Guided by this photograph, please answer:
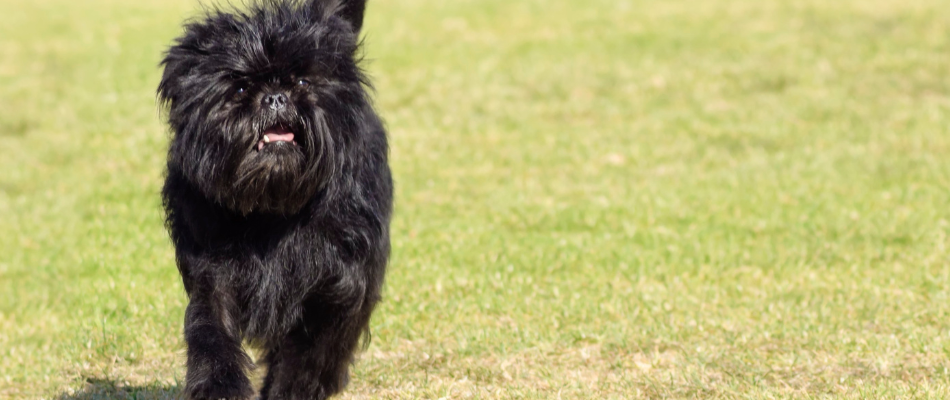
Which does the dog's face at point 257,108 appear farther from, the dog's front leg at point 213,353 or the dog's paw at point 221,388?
the dog's paw at point 221,388

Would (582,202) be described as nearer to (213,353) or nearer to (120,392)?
(120,392)

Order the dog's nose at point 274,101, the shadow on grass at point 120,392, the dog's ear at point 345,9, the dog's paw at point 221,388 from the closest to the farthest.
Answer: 1. the dog's paw at point 221,388
2. the dog's nose at point 274,101
3. the dog's ear at point 345,9
4. the shadow on grass at point 120,392

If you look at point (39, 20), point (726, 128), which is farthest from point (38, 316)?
point (39, 20)

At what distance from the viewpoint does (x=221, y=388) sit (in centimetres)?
443

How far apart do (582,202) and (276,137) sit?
6.73 metres

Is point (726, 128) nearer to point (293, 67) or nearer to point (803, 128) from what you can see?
point (803, 128)

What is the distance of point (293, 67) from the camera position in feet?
15.6

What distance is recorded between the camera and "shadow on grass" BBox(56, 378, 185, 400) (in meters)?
5.97

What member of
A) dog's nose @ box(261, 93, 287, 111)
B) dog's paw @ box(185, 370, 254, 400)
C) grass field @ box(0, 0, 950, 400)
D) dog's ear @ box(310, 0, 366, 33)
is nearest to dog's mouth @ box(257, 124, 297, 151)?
dog's nose @ box(261, 93, 287, 111)

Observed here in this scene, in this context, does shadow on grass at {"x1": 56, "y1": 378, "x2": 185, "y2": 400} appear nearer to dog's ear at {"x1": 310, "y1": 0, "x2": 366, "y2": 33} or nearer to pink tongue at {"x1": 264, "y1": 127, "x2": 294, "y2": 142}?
pink tongue at {"x1": 264, "y1": 127, "x2": 294, "y2": 142}

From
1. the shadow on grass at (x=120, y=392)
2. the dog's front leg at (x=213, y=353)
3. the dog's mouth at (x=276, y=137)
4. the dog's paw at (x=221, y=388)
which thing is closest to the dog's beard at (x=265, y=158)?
the dog's mouth at (x=276, y=137)

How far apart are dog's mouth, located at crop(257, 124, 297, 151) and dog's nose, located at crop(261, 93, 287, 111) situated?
0.34ft

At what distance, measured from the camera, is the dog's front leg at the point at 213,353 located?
14.6 feet

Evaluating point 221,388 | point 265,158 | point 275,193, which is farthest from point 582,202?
point 221,388
